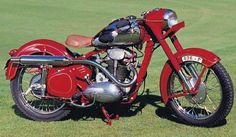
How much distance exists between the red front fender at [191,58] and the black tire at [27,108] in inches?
44.6

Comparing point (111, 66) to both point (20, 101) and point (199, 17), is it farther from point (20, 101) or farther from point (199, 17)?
point (199, 17)

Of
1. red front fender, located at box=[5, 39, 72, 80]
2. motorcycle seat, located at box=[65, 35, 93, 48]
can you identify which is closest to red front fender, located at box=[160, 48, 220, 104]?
motorcycle seat, located at box=[65, 35, 93, 48]

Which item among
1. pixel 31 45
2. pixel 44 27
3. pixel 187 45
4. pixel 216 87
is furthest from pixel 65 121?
pixel 44 27

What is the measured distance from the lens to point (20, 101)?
20.0 feet

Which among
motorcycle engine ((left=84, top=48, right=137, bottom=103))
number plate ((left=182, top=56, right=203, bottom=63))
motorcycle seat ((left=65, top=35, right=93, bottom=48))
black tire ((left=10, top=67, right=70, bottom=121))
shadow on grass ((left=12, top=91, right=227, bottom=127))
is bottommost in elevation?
shadow on grass ((left=12, top=91, right=227, bottom=127))

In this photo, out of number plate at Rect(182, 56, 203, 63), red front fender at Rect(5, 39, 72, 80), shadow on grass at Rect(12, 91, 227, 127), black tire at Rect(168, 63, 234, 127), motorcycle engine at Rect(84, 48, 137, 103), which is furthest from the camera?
shadow on grass at Rect(12, 91, 227, 127)

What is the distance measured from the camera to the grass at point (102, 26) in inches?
227

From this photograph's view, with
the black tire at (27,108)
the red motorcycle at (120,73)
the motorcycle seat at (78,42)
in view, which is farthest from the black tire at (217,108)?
the black tire at (27,108)

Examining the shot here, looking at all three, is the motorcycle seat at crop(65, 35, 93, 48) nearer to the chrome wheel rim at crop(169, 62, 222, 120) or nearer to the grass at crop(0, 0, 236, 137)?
the grass at crop(0, 0, 236, 137)

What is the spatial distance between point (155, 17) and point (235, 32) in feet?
24.9

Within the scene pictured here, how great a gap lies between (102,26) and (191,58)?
8.08m

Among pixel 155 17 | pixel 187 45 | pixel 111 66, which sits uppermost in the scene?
pixel 155 17

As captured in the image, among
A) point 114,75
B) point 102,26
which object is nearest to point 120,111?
point 114,75

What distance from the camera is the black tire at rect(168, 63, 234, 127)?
5.48 metres
